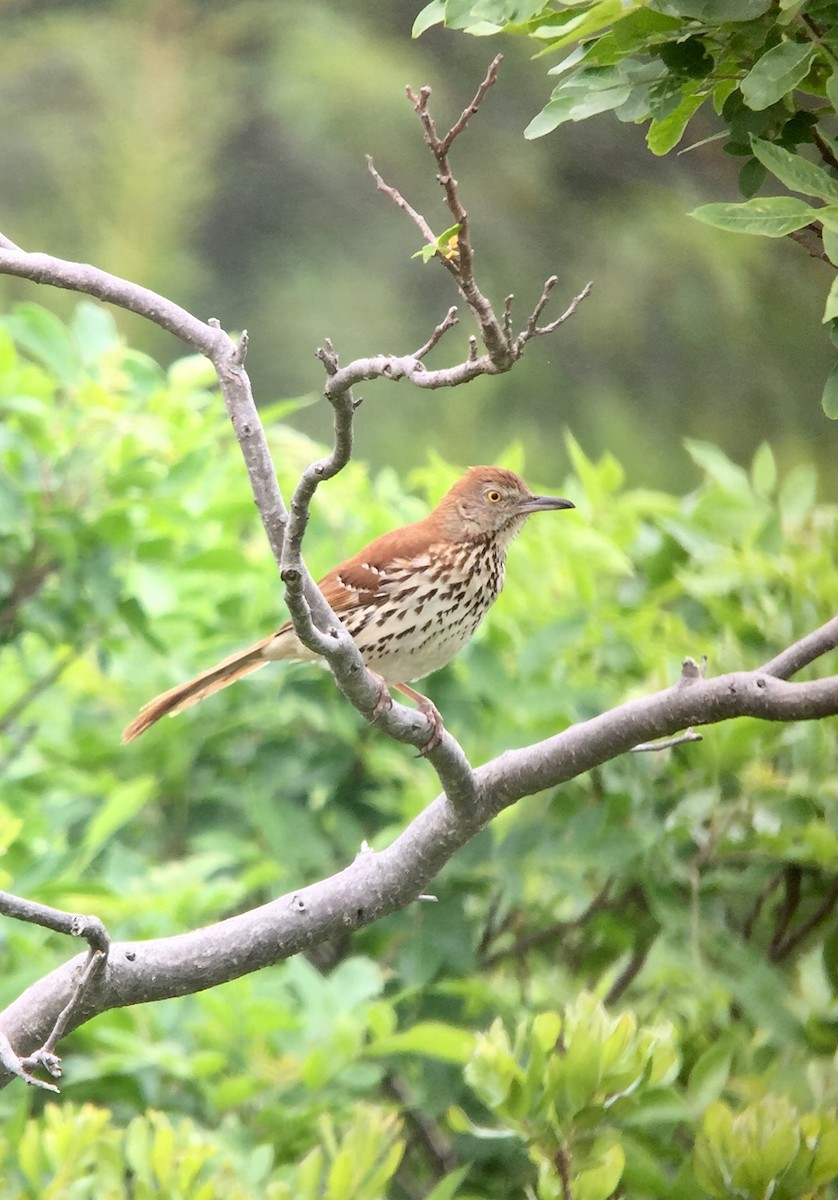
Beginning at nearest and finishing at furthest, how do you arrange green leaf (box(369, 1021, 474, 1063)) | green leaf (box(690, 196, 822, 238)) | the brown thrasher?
1. green leaf (box(690, 196, 822, 238))
2. green leaf (box(369, 1021, 474, 1063))
3. the brown thrasher

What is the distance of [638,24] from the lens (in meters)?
1.53

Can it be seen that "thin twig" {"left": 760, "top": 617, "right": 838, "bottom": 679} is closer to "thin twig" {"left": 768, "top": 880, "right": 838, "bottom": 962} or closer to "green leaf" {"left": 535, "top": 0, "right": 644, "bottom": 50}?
"green leaf" {"left": 535, "top": 0, "right": 644, "bottom": 50}

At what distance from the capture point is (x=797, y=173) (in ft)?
4.68

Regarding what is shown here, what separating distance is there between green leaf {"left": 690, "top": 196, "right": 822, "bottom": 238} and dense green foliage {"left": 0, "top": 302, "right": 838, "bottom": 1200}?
1301 mm

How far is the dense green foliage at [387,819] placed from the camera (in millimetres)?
2764

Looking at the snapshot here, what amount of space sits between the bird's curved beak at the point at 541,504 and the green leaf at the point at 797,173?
1748 millimetres

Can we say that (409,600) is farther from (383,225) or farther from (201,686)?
(383,225)

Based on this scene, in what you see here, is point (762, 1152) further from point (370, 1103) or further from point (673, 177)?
point (673, 177)

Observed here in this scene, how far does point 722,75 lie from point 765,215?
26 cm

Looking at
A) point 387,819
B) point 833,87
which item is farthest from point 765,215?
point 387,819

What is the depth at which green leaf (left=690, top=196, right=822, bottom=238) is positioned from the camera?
1413 mm

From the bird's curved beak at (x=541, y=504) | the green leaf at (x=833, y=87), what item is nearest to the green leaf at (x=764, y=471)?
the bird's curved beak at (x=541, y=504)

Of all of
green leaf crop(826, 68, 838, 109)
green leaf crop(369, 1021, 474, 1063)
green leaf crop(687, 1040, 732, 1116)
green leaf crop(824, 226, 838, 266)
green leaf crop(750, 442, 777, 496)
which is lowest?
green leaf crop(687, 1040, 732, 1116)

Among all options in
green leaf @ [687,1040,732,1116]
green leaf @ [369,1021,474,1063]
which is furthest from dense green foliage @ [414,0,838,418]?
green leaf @ [369,1021,474,1063]
